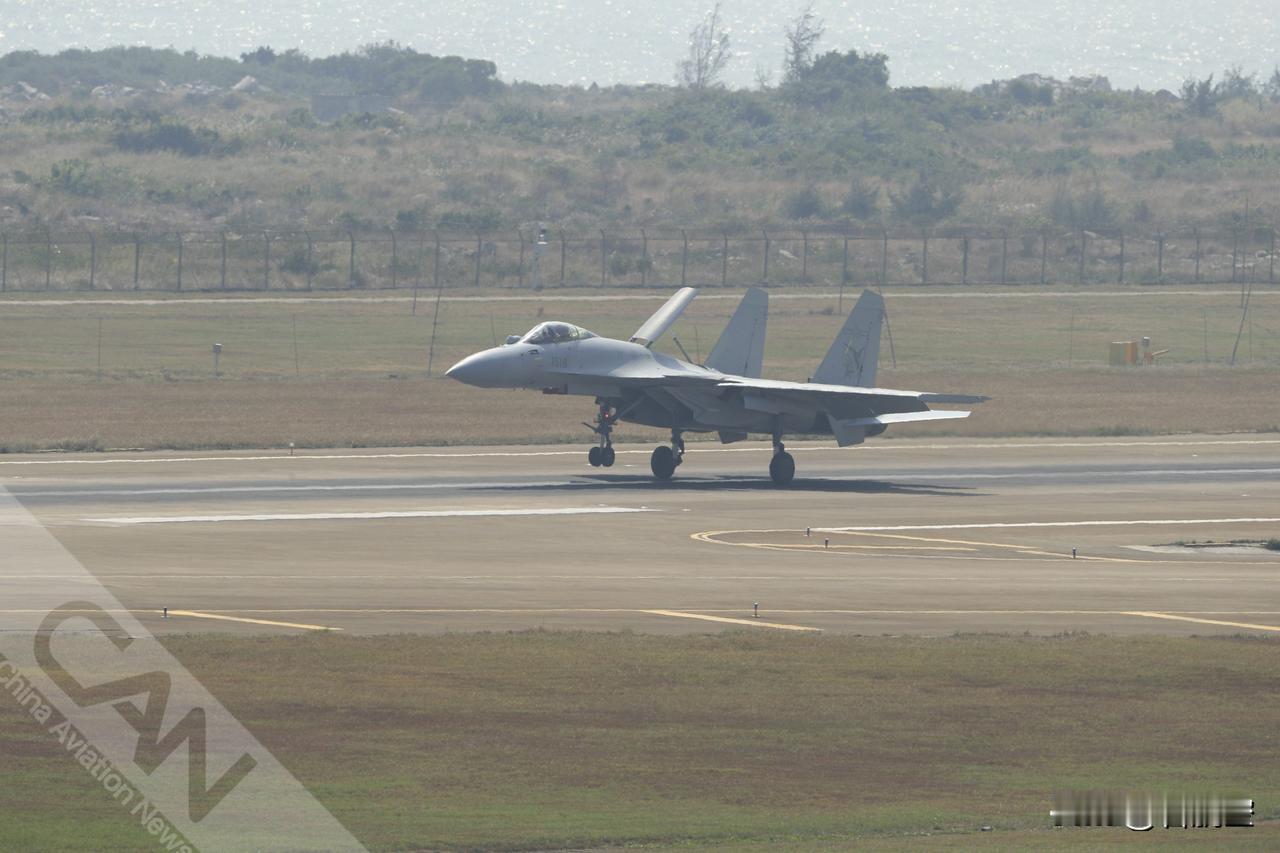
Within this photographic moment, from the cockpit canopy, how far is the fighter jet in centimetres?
2

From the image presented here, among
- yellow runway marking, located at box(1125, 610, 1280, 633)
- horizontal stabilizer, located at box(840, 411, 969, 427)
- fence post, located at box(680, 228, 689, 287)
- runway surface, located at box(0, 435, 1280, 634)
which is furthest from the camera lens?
fence post, located at box(680, 228, 689, 287)

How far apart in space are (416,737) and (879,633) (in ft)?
29.3

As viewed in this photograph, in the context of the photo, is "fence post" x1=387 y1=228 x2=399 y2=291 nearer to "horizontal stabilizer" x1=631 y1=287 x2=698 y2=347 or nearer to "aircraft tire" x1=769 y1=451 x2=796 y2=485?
"horizontal stabilizer" x1=631 y1=287 x2=698 y2=347

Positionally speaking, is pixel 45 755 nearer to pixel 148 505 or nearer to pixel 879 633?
pixel 879 633

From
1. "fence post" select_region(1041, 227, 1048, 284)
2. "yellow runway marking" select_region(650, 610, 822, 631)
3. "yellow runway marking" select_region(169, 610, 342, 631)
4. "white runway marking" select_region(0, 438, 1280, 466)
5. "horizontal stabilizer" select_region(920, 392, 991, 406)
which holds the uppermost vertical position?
"fence post" select_region(1041, 227, 1048, 284)

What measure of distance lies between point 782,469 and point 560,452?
28.7 feet

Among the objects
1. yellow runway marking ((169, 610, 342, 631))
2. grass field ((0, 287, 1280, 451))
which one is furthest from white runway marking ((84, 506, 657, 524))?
grass field ((0, 287, 1280, 451))

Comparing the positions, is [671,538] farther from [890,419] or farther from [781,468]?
[890,419]

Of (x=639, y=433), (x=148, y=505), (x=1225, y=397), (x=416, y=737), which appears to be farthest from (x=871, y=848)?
(x=1225, y=397)

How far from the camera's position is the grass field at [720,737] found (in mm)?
17219

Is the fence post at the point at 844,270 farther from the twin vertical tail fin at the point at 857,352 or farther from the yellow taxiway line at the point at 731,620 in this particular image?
the yellow taxiway line at the point at 731,620

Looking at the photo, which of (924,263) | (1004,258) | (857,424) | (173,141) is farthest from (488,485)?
(173,141)

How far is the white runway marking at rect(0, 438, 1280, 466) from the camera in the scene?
1971 inches

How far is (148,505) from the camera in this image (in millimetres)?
41406
